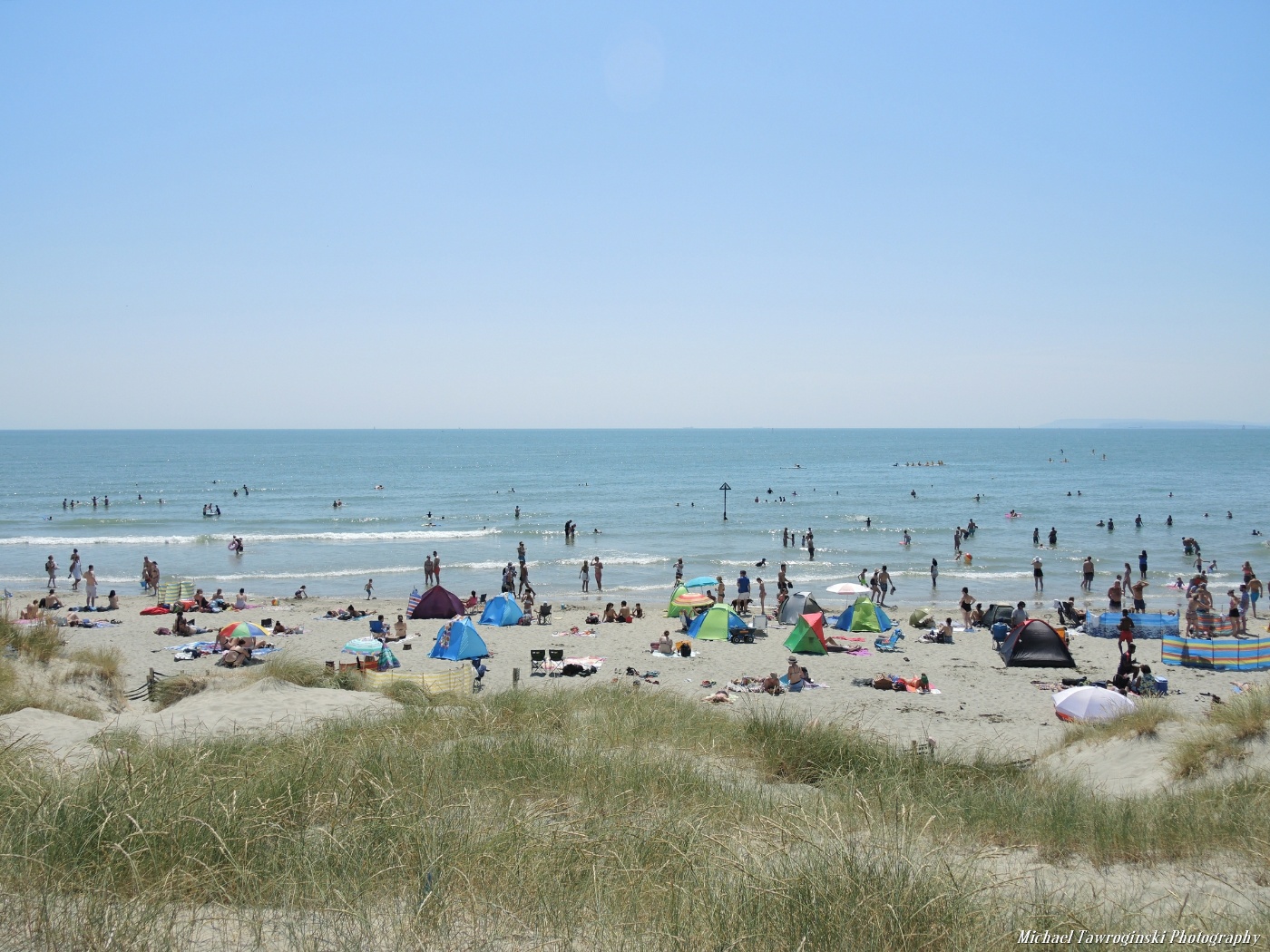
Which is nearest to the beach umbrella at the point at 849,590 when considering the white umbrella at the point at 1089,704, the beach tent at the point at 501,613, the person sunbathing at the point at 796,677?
the person sunbathing at the point at 796,677

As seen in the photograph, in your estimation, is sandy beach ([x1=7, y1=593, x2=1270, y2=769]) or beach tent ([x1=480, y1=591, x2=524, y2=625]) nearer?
sandy beach ([x1=7, y1=593, x2=1270, y2=769])

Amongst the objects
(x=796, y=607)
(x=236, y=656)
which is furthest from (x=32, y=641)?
(x=796, y=607)

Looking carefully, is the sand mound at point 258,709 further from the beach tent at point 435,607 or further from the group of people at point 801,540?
the group of people at point 801,540

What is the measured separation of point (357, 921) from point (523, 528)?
147 feet

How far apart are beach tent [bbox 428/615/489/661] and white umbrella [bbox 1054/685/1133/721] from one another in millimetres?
11576

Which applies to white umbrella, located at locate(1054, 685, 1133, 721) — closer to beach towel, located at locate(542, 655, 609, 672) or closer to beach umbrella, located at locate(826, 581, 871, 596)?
beach towel, located at locate(542, 655, 609, 672)

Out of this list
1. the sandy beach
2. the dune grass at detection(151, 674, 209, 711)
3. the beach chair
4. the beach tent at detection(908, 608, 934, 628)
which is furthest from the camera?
the beach tent at detection(908, 608, 934, 628)

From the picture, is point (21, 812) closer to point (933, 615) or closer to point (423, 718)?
point (423, 718)

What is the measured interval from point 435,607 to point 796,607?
33.8 feet

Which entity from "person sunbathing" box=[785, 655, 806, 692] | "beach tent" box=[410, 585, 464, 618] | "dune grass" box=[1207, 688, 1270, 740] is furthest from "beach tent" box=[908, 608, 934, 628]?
"dune grass" box=[1207, 688, 1270, 740]

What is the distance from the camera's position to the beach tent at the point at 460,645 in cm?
1838

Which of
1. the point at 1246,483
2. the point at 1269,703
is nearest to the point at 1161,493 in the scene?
the point at 1246,483

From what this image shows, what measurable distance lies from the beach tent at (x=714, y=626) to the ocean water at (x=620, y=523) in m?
8.85

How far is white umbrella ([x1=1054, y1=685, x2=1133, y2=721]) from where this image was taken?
12477 millimetres
